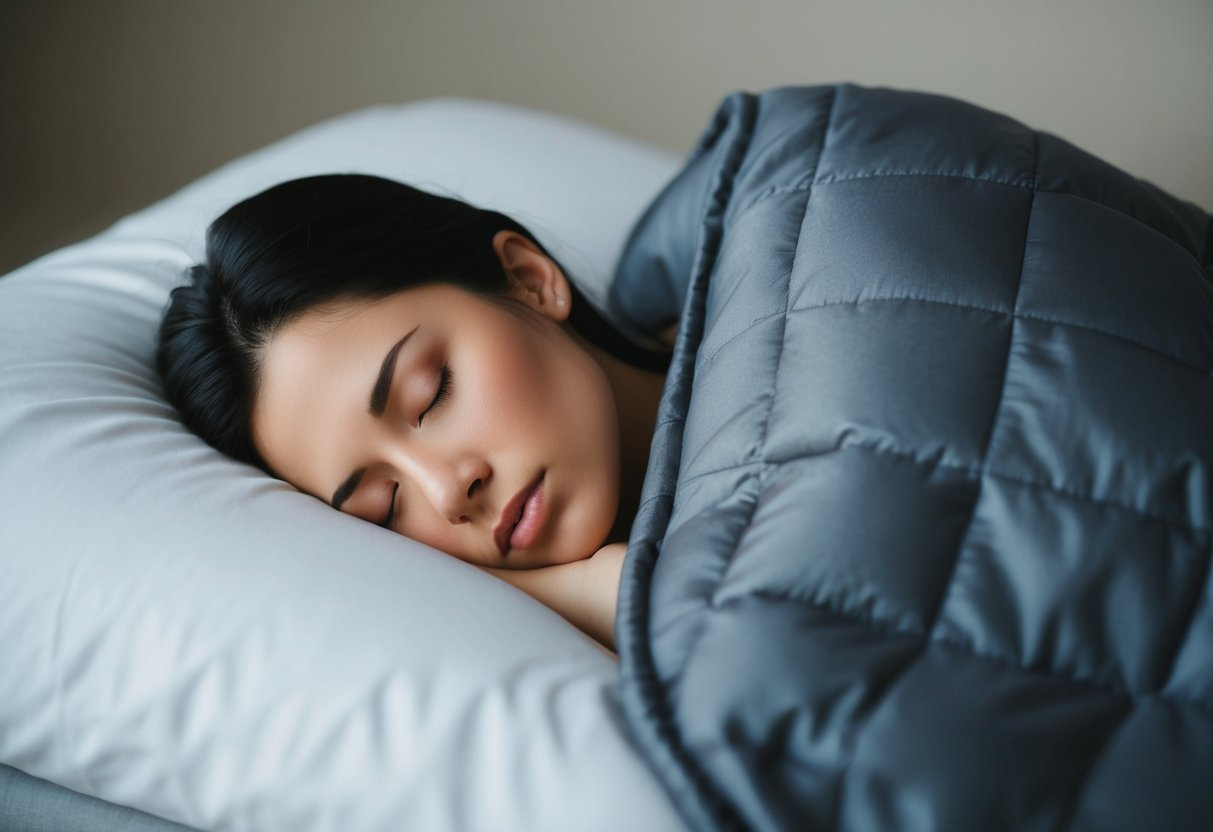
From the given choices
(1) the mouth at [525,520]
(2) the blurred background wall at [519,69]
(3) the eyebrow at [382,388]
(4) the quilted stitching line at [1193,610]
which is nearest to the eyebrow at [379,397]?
(3) the eyebrow at [382,388]

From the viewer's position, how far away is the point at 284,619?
0.78m

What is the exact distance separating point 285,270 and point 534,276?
0.31 m

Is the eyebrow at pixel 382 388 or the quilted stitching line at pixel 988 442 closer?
the quilted stitching line at pixel 988 442

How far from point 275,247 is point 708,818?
75 cm

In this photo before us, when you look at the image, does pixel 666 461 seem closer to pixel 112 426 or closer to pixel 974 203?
pixel 974 203

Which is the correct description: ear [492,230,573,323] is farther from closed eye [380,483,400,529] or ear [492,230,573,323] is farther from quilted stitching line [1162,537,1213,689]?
quilted stitching line [1162,537,1213,689]

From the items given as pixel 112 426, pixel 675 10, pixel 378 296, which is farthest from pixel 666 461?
pixel 675 10

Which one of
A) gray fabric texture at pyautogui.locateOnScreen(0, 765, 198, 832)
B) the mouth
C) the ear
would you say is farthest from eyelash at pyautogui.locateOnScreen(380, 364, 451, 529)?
gray fabric texture at pyautogui.locateOnScreen(0, 765, 198, 832)

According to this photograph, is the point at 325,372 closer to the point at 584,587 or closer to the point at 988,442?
the point at 584,587

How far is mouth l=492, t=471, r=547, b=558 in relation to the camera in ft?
3.13

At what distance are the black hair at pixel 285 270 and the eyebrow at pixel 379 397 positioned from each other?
0.30ft

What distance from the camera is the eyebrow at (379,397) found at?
0.94 metres

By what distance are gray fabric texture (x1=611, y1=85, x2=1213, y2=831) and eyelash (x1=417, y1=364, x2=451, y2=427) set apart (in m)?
0.22

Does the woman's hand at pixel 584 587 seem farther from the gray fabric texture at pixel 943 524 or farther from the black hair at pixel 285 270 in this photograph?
the black hair at pixel 285 270
